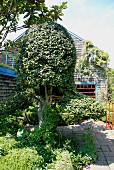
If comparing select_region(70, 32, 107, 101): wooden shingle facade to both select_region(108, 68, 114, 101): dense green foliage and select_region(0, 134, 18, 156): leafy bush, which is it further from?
select_region(0, 134, 18, 156): leafy bush

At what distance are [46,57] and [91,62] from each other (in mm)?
7926

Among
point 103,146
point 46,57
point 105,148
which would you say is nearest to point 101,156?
point 105,148

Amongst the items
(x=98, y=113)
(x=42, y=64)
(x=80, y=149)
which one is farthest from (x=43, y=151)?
(x=42, y=64)

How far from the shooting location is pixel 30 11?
5.23 meters

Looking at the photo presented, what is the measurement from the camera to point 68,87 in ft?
14.6

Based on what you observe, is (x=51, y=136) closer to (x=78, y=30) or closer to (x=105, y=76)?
(x=105, y=76)

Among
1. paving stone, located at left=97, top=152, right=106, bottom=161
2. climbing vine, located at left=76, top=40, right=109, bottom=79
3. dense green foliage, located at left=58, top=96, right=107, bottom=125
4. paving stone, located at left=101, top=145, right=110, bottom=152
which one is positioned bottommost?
paving stone, located at left=97, top=152, right=106, bottom=161

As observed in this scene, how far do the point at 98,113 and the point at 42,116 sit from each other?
4.57 feet

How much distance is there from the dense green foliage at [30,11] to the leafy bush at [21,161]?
127 inches

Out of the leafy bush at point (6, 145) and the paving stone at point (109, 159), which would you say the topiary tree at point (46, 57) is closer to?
the leafy bush at point (6, 145)

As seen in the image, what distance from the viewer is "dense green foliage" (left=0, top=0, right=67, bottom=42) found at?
16.7 ft

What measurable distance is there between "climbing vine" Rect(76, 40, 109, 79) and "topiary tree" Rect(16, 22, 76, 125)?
23.7 feet

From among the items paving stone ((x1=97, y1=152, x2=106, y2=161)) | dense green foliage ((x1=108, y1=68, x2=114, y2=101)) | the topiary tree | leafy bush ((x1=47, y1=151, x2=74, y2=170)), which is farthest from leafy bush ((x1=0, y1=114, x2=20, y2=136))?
dense green foliage ((x1=108, y1=68, x2=114, y2=101))

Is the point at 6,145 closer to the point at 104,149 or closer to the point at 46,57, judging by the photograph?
the point at 46,57
